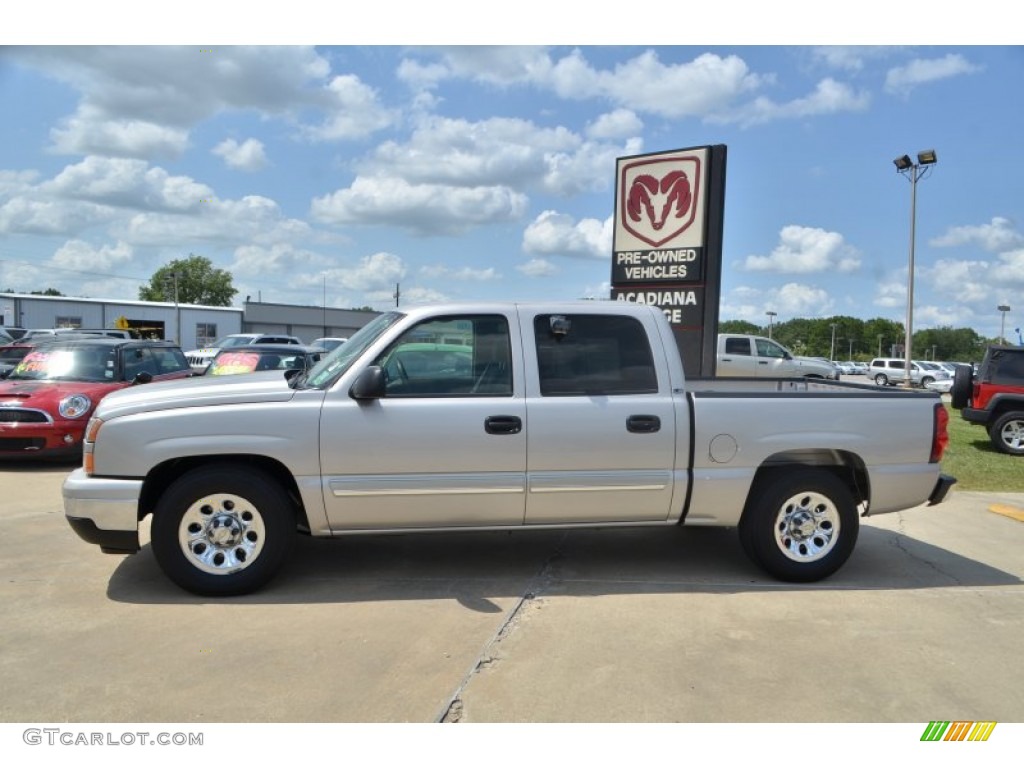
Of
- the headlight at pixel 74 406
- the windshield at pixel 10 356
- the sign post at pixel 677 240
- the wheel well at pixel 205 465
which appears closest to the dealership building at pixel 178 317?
the windshield at pixel 10 356

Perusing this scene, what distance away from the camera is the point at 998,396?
12789 millimetres

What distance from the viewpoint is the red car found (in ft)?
29.6

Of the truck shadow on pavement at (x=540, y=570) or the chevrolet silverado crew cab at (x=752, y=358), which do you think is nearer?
A: the truck shadow on pavement at (x=540, y=570)

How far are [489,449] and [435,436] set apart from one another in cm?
34

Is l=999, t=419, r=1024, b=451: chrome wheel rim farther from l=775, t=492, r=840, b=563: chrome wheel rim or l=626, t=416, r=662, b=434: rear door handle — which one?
l=626, t=416, r=662, b=434: rear door handle

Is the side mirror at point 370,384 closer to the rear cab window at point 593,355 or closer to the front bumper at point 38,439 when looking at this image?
the rear cab window at point 593,355

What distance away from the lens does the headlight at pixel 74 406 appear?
9188 mm

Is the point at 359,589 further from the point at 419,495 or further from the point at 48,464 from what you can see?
the point at 48,464

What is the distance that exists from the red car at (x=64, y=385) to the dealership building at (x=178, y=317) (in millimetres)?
37056

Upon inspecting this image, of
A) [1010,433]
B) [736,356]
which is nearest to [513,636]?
[1010,433]

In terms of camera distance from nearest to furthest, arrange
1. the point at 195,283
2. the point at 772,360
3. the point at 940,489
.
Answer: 1. the point at 940,489
2. the point at 772,360
3. the point at 195,283

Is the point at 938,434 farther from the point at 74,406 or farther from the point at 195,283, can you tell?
the point at 195,283

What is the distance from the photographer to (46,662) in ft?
12.7

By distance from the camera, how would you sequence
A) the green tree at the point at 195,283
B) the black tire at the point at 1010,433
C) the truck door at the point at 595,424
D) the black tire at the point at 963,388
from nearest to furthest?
the truck door at the point at 595,424
the black tire at the point at 1010,433
the black tire at the point at 963,388
the green tree at the point at 195,283
